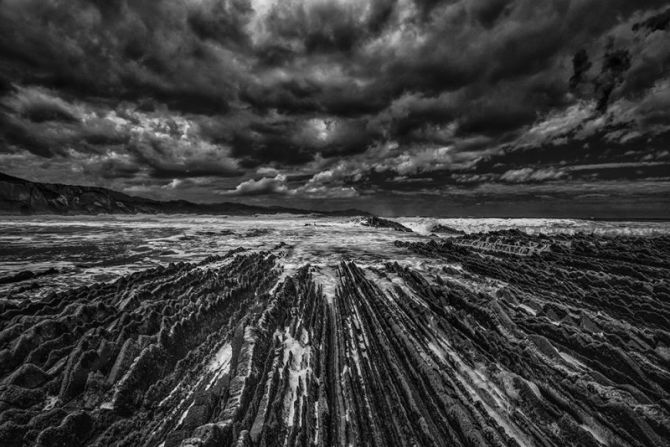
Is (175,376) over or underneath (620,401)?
underneath

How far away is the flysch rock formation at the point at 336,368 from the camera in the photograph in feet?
16.2

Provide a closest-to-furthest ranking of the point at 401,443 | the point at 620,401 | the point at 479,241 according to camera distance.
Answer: the point at 401,443, the point at 620,401, the point at 479,241

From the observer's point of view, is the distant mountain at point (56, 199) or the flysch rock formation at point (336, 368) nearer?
the flysch rock formation at point (336, 368)

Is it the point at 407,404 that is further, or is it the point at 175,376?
the point at 175,376

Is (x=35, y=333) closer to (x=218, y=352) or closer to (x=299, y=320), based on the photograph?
(x=218, y=352)

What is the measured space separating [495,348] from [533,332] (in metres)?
2.09

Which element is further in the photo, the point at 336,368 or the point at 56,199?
the point at 56,199

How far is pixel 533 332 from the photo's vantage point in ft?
28.8

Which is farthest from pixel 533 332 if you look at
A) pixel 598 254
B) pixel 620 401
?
pixel 598 254

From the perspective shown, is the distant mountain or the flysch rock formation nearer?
the flysch rock formation

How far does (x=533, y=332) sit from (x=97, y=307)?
14.6 meters

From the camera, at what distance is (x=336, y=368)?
705 centimetres

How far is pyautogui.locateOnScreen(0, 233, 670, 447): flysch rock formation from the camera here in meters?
4.95

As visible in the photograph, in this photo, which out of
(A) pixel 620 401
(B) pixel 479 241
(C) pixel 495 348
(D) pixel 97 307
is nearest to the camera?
(A) pixel 620 401
